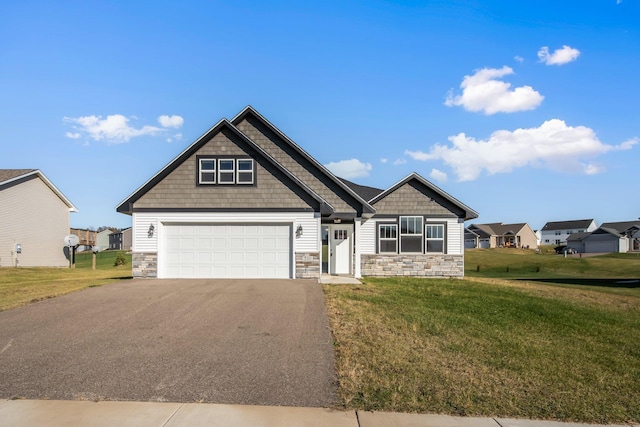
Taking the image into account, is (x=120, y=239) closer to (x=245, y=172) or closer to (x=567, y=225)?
(x=245, y=172)

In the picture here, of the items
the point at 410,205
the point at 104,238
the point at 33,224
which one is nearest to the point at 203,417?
the point at 410,205

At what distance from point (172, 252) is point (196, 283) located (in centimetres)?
270

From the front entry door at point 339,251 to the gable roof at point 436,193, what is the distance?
2.46 meters

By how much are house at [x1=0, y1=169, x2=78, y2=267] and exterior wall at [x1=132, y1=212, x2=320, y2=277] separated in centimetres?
1804

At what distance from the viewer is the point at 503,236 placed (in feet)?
301

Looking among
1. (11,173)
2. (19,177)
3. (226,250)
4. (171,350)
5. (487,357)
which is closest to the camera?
(487,357)

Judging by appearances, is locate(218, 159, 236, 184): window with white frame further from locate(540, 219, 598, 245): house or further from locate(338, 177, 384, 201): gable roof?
locate(540, 219, 598, 245): house

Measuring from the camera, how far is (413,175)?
24125mm

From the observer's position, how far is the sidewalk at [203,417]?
214 inches

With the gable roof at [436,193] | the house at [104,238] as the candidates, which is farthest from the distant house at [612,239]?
the house at [104,238]

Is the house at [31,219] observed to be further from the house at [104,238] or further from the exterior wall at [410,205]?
the house at [104,238]

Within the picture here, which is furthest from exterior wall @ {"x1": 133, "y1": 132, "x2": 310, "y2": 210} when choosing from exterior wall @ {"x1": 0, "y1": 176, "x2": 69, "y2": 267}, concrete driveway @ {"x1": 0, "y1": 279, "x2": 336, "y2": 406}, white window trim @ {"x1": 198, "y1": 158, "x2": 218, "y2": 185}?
exterior wall @ {"x1": 0, "y1": 176, "x2": 69, "y2": 267}

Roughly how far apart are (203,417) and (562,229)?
115546mm

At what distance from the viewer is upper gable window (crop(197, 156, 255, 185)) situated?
19156 millimetres
